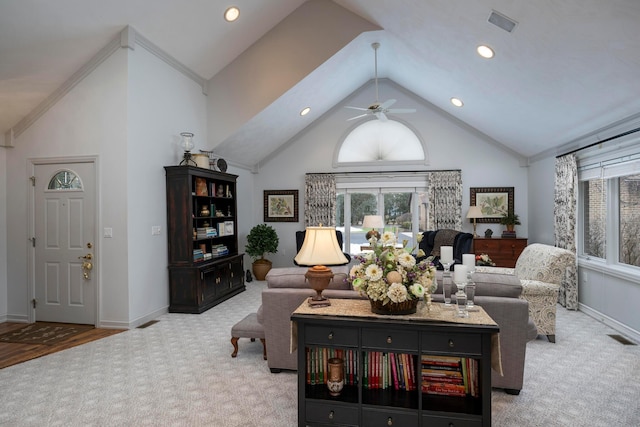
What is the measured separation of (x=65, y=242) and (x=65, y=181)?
799mm

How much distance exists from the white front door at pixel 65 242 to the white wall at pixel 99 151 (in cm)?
16

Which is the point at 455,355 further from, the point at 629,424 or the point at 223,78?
the point at 223,78

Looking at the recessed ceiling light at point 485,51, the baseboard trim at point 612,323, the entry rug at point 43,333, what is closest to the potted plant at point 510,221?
the baseboard trim at point 612,323

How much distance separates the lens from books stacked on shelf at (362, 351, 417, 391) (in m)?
2.46

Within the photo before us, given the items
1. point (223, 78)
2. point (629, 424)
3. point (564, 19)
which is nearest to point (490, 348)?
point (629, 424)

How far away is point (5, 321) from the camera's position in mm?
5000

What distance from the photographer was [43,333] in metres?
4.45

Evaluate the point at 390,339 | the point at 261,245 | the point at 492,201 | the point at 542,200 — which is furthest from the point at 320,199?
the point at 390,339

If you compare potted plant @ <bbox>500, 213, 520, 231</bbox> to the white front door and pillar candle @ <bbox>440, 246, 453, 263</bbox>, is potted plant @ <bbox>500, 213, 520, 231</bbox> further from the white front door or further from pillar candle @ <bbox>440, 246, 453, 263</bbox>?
the white front door

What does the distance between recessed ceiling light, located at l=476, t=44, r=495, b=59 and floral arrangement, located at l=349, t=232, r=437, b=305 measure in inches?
122

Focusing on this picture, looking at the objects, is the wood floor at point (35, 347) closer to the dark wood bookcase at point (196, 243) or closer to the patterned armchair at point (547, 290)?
the dark wood bookcase at point (196, 243)

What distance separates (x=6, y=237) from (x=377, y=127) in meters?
6.82

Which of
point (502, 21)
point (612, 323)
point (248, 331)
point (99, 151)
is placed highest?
point (502, 21)

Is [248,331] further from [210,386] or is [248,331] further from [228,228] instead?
[228,228]
